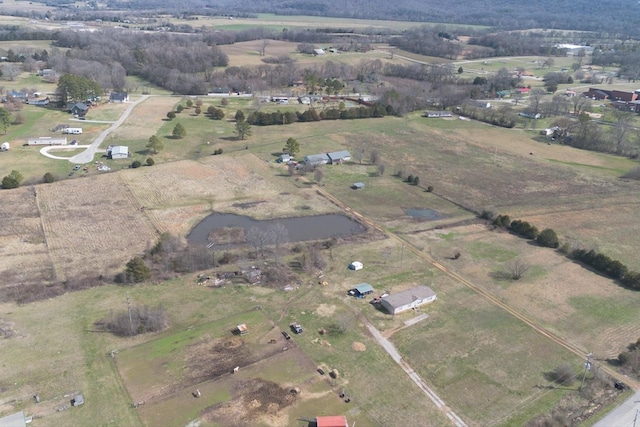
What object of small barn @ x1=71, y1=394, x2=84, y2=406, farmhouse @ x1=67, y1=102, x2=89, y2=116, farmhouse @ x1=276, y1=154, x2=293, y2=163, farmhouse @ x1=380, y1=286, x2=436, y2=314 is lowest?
small barn @ x1=71, y1=394, x2=84, y2=406

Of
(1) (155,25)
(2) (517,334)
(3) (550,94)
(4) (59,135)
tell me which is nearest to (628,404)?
(2) (517,334)

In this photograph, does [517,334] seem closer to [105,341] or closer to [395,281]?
[395,281]

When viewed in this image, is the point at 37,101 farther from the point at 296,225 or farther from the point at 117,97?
the point at 296,225

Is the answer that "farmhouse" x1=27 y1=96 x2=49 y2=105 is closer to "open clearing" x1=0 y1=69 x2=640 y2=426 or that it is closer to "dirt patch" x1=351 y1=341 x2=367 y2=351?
"open clearing" x1=0 y1=69 x2=640 y2=426

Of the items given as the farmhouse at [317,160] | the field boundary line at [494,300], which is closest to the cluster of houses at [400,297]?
the field boundary line at [494,300]

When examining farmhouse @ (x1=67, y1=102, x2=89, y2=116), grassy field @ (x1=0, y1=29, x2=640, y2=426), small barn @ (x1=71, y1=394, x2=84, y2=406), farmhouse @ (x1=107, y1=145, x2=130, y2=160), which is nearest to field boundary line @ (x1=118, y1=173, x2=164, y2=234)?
grassy field @ (x1=0, y1=29, x2=640, y2=426)

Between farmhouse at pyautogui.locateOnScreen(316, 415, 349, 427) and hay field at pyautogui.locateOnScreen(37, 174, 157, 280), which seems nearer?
farmhouse at pyautogui.locateOnScreen(316, 415, 349, 427)

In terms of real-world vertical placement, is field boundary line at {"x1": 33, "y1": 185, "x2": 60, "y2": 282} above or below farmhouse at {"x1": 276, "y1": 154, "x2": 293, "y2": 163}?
below
